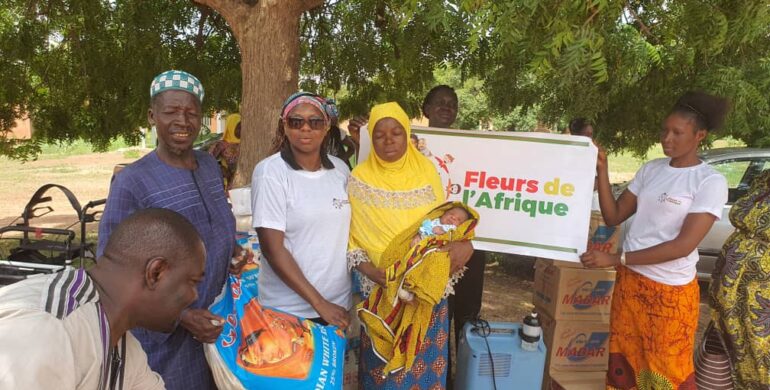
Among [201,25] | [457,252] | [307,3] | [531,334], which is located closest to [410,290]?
[457,252]

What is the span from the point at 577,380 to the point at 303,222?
256 cm

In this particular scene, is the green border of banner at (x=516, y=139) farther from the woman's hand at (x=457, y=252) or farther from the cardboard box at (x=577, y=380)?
the cardboard box at (x=577, y=380)

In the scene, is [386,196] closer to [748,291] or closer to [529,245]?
[529,245]

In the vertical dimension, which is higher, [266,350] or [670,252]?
[670,252]

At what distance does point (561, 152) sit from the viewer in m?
3.37

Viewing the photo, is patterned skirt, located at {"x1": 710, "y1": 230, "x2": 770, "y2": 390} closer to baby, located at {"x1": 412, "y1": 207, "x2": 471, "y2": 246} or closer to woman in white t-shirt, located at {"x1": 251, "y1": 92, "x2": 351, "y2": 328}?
baby, located at {"x1": 412, "y1": 207, "x2": 471, "y2": 246}

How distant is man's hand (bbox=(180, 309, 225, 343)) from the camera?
1892mm

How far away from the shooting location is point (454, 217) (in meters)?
2.57

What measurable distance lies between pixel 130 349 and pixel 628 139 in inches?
243

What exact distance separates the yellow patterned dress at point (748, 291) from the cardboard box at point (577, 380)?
2.81 ft

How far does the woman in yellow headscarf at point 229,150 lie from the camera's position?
18.4 ft

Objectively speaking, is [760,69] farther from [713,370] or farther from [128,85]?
[128,85]

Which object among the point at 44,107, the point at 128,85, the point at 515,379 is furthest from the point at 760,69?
the point at 44,107

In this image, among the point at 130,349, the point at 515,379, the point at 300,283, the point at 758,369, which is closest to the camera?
the point at 130,349
